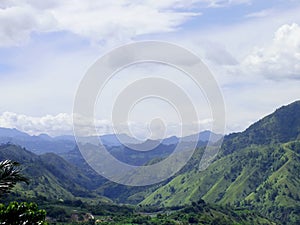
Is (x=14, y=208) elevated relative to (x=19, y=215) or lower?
elevated

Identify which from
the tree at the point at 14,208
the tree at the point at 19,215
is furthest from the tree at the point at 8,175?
the tree at the point at 19,215

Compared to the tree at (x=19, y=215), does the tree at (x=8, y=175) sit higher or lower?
higher

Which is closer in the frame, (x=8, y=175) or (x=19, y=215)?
(x=8, y=175)

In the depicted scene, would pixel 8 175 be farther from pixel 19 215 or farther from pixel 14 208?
pixel 14 208

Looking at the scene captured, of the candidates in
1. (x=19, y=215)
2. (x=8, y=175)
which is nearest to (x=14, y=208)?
(x=19, y=215)

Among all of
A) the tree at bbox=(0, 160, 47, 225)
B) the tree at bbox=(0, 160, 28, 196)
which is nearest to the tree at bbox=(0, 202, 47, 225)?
the tree at bbox=(0, 160, 47, 225)

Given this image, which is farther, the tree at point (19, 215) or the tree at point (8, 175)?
the tree at point (19, 215)

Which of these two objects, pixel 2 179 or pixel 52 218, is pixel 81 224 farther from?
pixel 2 179

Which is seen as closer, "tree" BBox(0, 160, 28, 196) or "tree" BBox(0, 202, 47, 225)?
"tree" BBox(0, 160, 28, 196)

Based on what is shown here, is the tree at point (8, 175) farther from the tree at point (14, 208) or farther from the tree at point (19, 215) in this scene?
the tree at point (19, 215)

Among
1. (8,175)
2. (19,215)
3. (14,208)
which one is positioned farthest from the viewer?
(14,208)

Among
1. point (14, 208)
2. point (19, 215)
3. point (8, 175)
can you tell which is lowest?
Result: point (19, 215)

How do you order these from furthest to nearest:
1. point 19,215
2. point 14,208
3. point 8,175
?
point 14,208 → point 19,215 → point 8,175

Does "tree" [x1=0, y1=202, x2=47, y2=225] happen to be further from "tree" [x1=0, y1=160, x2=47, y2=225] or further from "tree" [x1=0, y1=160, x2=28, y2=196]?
"tree" [x1=0, y1=160, x2=28, y2=196]
